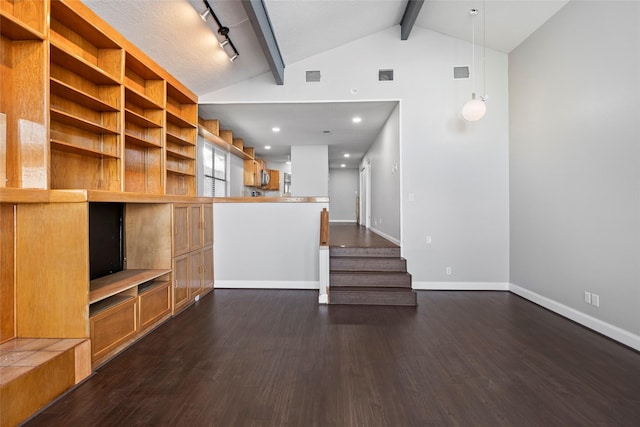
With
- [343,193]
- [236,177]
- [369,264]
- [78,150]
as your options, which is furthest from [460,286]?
[343,193]

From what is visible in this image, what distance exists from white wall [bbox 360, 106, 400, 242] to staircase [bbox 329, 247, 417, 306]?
0.58m

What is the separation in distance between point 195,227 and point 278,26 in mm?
2828

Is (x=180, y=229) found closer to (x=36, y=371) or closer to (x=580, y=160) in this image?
(x=36, y=371)

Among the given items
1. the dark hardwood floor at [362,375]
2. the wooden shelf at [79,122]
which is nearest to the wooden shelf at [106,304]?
the dark hardwood floor at [362,375]

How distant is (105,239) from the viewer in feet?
10.0

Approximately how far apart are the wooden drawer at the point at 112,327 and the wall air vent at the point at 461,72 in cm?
519

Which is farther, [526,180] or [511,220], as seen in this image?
[511,220]

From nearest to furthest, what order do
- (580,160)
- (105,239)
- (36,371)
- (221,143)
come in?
1. (36,371)
2. (105,239)
3. (580,160)
4. (221,143)

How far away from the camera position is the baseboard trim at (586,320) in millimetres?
2766

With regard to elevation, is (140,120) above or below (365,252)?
above

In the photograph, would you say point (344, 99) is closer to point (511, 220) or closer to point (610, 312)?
point (511, 220)

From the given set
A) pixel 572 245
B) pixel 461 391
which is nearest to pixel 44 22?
pixel 461 391

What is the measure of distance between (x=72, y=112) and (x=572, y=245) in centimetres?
533

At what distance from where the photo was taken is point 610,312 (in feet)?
9.70
